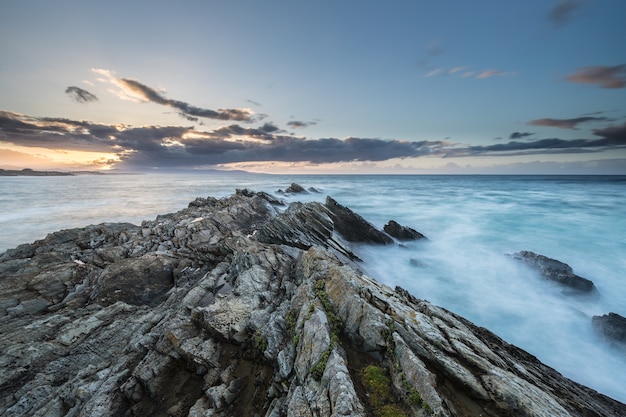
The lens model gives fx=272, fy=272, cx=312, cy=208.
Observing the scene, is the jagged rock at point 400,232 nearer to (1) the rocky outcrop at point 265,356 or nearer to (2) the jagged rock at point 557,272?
(2) the jagged rock at point 557,272

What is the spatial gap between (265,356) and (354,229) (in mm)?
25828

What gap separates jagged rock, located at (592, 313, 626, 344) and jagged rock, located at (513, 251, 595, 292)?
222 inches

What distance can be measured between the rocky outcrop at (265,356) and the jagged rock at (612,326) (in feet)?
27.9

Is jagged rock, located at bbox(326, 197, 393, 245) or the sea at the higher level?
jagged rock, located at bbox(326, 197, 393, 245)

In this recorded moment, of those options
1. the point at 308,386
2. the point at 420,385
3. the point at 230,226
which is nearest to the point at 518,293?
the point at 420,385

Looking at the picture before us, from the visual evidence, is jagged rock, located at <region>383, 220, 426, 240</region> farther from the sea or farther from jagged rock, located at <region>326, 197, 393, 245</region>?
jagged rock, located at <region>326, 197, 393, 245</region>

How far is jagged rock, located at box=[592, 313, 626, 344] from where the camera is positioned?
1744 cm

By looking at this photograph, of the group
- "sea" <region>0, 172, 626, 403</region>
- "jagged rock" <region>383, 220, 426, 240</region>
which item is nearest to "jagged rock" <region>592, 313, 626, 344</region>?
"sea" <region>0, 172, 626, 403</region>

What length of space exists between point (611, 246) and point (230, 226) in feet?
159

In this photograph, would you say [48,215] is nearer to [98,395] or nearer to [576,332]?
[98,395]

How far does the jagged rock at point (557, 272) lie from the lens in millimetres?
23516

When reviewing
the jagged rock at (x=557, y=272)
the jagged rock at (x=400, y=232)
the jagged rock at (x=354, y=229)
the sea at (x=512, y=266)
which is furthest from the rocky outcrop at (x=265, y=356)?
the jagged rock at (x=400, y=232)

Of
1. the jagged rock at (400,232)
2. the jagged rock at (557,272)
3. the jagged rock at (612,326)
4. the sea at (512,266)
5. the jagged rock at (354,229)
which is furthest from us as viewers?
the jagged rock at (400,232)

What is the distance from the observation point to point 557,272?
2519 cm
